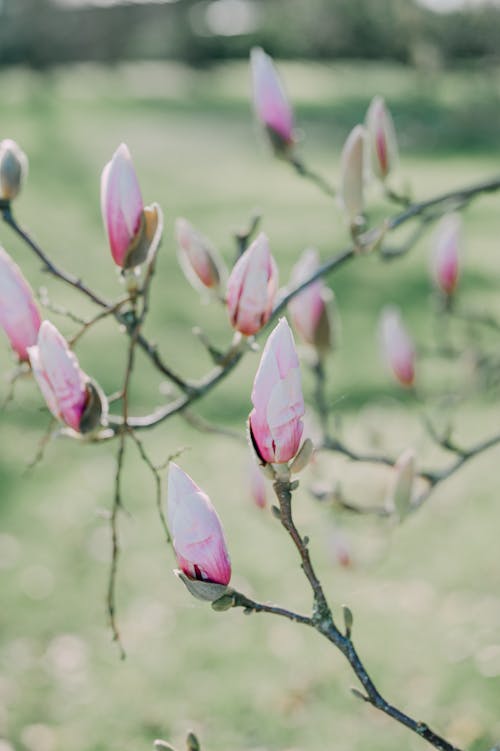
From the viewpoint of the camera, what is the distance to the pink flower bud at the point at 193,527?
3.23ft

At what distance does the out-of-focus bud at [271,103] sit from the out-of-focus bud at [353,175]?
0.85ft

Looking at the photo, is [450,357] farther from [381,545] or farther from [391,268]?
[391,268]

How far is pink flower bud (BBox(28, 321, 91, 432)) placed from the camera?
3.60 ft

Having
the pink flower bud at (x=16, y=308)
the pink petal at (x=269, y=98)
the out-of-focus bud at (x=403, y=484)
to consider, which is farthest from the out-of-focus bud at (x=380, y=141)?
the pink flower bud at (x=16, y=308)

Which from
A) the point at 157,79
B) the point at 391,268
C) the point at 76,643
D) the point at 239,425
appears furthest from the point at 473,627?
the point at 157,79

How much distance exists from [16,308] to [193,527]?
0.37 metres

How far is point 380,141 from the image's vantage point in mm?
1701

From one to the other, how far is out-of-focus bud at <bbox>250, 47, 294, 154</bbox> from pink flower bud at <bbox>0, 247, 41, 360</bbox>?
2.20 ft

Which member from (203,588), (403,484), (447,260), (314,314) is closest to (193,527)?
(203,588)

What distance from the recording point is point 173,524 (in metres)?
1.00

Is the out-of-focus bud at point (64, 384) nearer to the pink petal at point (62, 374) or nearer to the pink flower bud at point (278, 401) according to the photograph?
the pink petal at point (62, 374)

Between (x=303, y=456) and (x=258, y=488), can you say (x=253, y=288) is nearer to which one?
(x=303, y=456)

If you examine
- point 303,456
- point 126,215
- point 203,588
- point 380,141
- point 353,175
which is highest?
point 380,141

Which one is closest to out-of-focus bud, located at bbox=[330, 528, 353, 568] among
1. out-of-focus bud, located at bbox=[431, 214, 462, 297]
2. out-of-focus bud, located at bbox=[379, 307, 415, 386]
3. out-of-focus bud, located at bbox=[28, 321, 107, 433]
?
out-of-focus bud, located at bbox=[379, 307, 415, 386]
